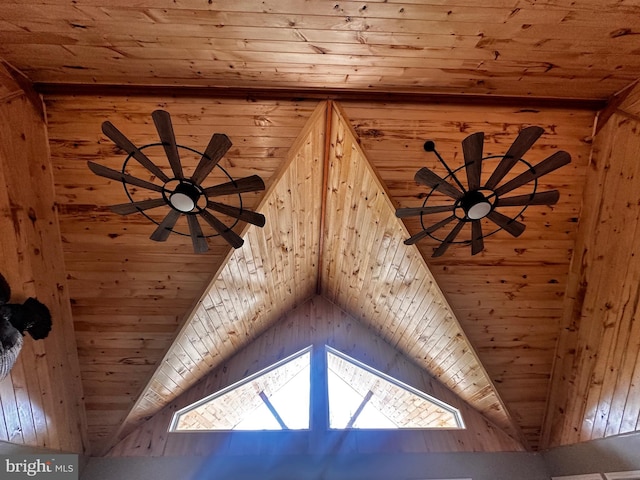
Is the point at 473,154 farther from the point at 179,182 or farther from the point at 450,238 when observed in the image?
the point at 179,182

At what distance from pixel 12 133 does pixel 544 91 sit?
3.87 metres

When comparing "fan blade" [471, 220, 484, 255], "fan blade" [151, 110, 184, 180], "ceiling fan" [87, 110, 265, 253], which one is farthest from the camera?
"fan blade" [471, 220, 484, 255]

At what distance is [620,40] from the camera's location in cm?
204

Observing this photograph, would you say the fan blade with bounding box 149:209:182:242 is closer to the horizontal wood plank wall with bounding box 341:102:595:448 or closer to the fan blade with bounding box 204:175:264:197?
the fan blade with bounding box 204:175:264:197

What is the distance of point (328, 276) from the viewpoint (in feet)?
15.2

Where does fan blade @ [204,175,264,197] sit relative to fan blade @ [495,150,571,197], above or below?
above

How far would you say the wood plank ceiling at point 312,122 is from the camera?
196cm

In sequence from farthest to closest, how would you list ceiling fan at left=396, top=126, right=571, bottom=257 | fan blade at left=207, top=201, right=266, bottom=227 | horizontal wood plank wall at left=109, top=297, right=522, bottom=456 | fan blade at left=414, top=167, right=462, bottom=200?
horizontal wood plank wall at left=109, top=297, right=522, bottom=456 → fan blade at left=207, top=201, right=266, bottom=227 → fan blade at left=414, top=167, right=462, bottom=200 → ceiling fan at left=396, top=126, right=571, bottom=257

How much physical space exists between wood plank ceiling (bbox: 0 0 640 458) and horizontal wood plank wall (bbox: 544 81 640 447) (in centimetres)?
11

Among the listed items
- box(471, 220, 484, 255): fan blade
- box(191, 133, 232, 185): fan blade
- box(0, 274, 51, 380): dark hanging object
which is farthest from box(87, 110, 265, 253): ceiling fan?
box(471, 220, 484, 255): fan blade

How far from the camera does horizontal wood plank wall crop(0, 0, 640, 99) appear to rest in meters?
1.89

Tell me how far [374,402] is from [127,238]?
133 inches

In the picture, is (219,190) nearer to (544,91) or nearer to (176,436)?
(544,91)

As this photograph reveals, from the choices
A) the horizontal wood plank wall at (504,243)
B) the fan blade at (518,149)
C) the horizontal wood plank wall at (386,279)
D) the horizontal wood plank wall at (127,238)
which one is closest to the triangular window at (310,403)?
the horizontal wood plank wall at (386,279)
